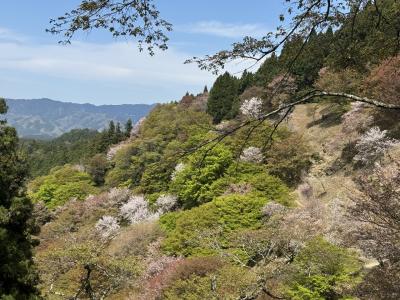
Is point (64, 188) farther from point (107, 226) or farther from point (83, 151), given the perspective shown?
point (83, 151)

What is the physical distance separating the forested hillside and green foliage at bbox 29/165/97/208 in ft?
0.77

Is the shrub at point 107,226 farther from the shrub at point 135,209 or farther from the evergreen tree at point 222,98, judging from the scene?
the evergreen tree at point 222,98

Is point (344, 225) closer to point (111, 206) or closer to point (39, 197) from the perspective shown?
point (111, 206)

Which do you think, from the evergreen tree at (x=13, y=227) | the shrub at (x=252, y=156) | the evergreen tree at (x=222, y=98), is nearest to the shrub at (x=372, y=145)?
the shrub at (x=252, y=156)

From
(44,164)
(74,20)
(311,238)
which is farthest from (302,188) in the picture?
(44,164)

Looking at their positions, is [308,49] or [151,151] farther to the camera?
[151,151]

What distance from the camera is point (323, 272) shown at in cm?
1667

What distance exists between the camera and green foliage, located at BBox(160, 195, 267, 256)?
80.1ft

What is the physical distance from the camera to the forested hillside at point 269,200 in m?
5.32

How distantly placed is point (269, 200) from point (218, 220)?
3739 mm

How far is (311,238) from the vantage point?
749 inches

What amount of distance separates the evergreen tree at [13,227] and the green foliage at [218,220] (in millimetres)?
9928

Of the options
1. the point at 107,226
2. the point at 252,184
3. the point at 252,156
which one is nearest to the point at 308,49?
the point at 252,184

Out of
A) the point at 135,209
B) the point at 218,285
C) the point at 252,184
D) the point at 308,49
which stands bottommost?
the point at 135,209
